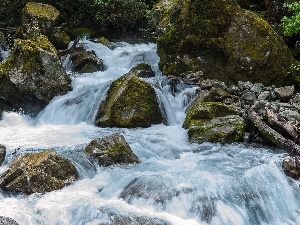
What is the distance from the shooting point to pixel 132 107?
34.9 feet

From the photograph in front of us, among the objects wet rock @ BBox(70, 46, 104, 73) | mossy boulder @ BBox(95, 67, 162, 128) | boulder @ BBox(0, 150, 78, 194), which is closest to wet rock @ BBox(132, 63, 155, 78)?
mossy boulder @ BBox(95, 67, 162, 128)

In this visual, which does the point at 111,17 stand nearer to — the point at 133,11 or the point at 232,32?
the point at 133,11

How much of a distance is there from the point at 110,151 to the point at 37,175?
5.47 ft

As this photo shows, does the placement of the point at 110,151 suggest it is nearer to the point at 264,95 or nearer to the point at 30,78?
the point at 264,95

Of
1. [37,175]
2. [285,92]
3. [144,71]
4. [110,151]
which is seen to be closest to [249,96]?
[285,92]

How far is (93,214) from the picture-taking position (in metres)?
6.18

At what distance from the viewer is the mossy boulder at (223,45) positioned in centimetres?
1170

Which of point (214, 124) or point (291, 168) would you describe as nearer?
point (291, 168)

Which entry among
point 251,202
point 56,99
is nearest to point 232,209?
point 251,202

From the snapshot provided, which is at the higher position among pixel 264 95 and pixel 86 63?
pixel 86 63

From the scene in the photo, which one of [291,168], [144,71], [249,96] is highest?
[144,71]

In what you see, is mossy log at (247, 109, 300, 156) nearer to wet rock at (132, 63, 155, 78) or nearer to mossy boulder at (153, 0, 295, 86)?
mossy boulder at (153, 0, 295, 86)

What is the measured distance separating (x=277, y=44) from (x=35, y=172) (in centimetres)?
833

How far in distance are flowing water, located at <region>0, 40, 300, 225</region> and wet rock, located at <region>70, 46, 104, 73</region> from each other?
5332mm
